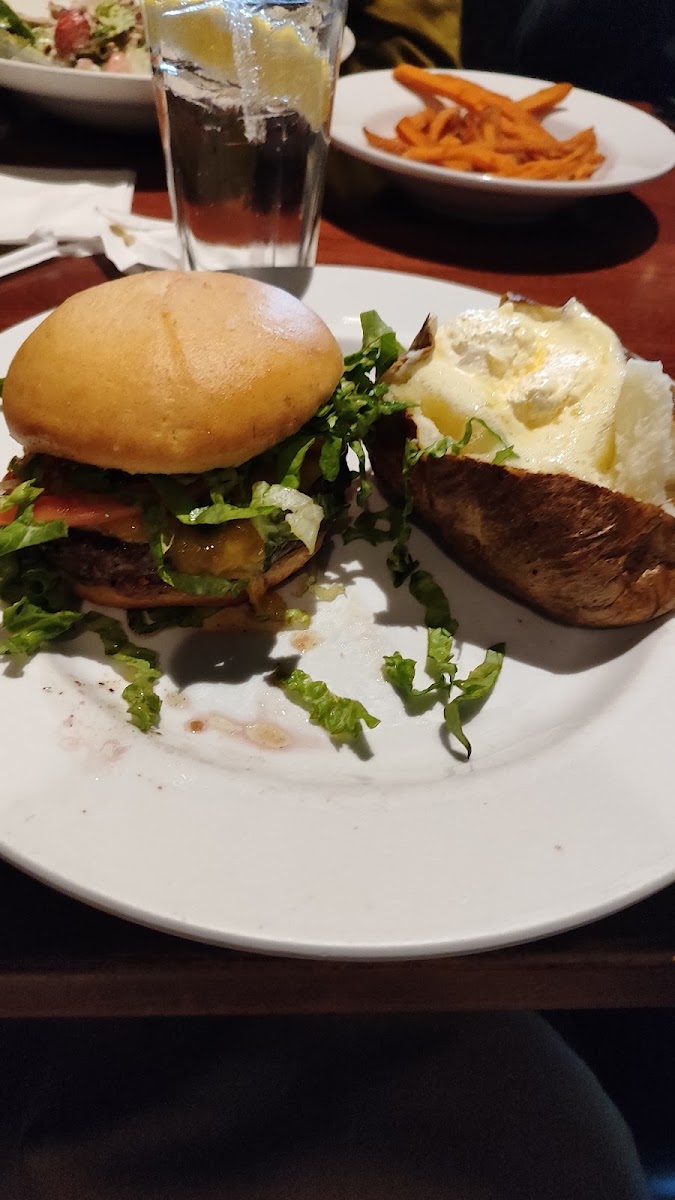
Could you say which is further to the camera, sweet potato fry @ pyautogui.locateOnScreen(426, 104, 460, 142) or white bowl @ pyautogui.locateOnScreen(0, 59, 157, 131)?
sweet potato fry @ pyautogui.locateOnScreen(426, 104, 460, 142)

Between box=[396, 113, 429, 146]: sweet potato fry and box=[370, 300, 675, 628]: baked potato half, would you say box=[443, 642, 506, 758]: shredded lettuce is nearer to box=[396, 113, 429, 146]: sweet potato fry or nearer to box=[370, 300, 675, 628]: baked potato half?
box=[370, 300, 675, 628]: baked potato half

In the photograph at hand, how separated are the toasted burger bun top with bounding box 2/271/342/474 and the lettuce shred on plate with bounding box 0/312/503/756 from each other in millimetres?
Answer: 47

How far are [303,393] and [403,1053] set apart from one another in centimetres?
87

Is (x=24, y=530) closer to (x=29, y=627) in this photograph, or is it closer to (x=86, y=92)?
(x=29, y=627)

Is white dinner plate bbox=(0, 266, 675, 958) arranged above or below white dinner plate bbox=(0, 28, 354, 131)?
below

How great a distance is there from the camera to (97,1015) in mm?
754

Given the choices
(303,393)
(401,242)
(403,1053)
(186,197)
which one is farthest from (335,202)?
(403,1053)

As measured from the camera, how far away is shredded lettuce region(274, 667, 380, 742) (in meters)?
0.96

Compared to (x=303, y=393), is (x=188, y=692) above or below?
below

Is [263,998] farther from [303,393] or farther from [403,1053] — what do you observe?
[303,393]

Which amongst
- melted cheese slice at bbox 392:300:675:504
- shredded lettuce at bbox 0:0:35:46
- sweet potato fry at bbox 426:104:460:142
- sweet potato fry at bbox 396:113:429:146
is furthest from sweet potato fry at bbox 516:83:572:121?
melted cheese slice at bbox 392:300:675:504

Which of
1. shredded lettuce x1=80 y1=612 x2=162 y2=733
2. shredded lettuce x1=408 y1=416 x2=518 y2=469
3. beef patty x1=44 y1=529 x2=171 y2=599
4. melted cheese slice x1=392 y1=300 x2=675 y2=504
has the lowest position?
shredded lettuce x1=80 y1=612 x2=162 y2=733

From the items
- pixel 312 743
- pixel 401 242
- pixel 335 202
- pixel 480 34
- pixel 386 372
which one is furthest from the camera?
pixel 480 34

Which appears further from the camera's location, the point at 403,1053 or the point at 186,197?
the point at 186,197
